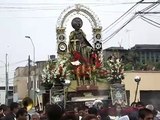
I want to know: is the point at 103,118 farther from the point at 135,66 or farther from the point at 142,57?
the point at 142,57

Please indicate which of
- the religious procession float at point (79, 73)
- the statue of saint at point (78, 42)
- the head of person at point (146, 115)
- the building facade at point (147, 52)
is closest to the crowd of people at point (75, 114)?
the head of person at point (146, 115)

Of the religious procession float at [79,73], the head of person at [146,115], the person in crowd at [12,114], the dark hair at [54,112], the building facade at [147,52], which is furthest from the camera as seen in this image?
the building facade at [147,52]

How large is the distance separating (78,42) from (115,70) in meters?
2.83

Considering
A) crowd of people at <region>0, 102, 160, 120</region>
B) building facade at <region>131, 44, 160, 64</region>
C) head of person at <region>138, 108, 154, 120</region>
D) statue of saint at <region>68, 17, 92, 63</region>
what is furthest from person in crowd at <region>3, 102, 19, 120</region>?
building facade at <region>131, 44, 160, 64</region>

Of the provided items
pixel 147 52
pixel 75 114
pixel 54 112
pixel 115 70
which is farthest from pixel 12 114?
pixel 147 52

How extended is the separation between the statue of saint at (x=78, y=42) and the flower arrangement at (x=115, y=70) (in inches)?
59.6

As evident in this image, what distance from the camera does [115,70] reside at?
1033 inches

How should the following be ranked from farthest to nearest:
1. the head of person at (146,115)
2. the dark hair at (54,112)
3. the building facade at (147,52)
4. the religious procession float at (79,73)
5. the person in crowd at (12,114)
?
the building facade at (147,52), the religious procession float at (79,73), the person in crowd at (12,114), the head of person at (146,115), the dark hair at (54,112)

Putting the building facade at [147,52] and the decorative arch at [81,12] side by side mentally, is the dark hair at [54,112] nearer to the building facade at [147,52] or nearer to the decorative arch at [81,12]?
the decorative arch at [81,12]

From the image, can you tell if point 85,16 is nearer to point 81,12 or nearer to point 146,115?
point 81,12

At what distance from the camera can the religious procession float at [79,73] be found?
25406 mm

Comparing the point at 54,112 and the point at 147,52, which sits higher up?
the point at 147,52

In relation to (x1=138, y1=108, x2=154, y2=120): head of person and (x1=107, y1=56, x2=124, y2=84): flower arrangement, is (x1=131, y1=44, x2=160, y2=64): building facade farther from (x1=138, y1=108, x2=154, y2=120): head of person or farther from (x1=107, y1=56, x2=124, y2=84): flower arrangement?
(x1=138, y1=108, x2=154, y2=120): head of person

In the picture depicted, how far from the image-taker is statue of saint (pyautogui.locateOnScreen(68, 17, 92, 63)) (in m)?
27.4
